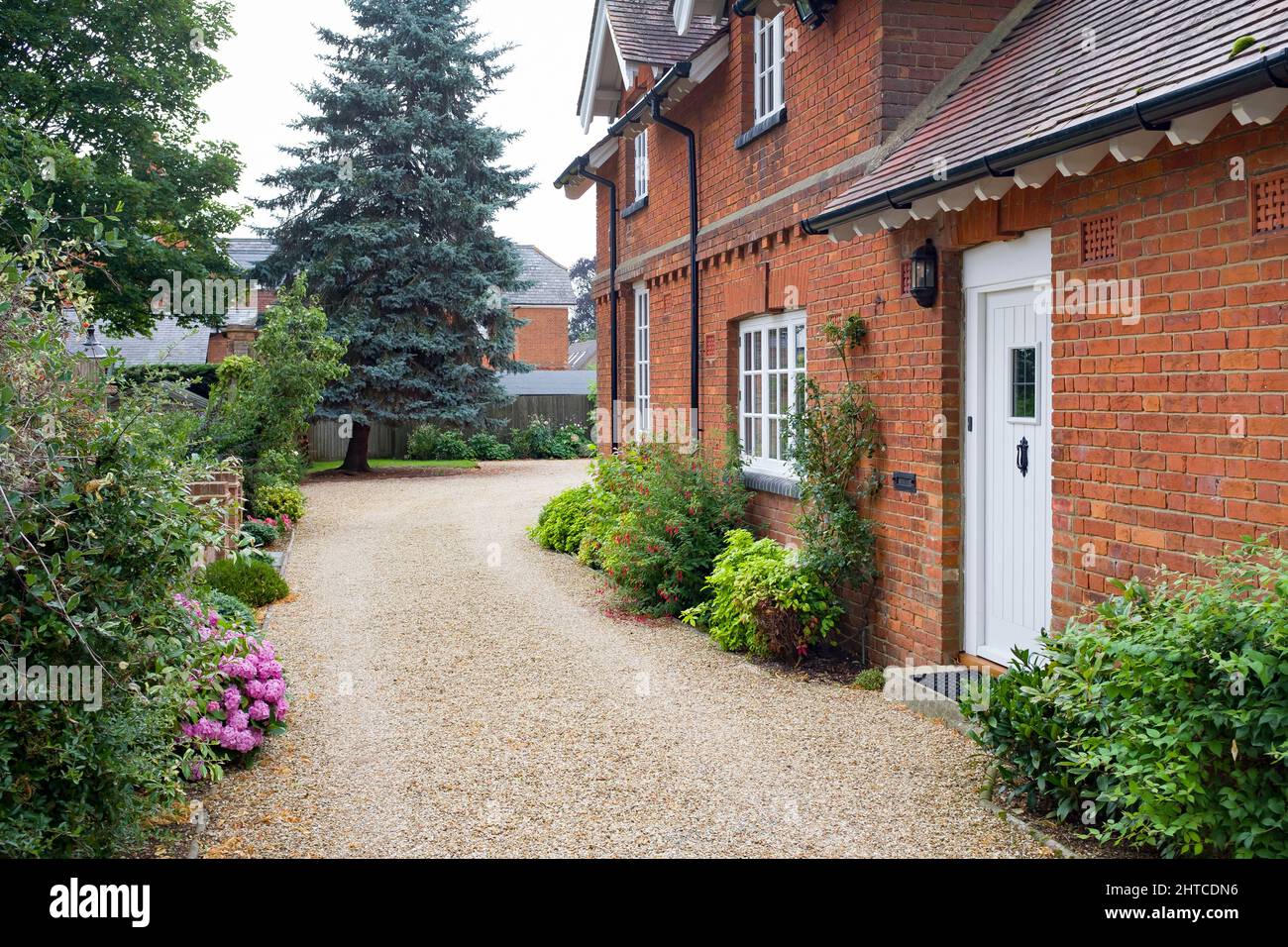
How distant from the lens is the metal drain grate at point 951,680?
702 cm

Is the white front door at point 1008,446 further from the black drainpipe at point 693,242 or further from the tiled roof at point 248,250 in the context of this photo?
the tiled roof at point 248,250

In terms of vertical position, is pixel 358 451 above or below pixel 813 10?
below

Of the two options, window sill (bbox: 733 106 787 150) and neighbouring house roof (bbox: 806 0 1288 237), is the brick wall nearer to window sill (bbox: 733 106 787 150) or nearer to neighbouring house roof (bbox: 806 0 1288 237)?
window sill (bbox: 733 106 787 150)

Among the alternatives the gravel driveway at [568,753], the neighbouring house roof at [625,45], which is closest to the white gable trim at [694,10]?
the neighbouring house roof at [625,45]

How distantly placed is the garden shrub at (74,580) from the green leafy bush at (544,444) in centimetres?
2894

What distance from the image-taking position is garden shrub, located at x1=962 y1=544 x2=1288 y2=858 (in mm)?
4109

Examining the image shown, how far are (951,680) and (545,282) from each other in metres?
46.6

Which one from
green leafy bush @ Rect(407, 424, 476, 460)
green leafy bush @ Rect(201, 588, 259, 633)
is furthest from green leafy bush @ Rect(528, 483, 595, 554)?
green leafy bush @ Rect(407, 424, 476, 460)

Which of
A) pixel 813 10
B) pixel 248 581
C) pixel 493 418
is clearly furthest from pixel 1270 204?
pixel 493 418

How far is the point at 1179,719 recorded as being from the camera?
435 centimetres

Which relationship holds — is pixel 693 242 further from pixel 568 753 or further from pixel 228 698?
pixel 228 698

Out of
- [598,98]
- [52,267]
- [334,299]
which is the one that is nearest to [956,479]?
[52,267]

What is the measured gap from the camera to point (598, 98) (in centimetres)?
1656

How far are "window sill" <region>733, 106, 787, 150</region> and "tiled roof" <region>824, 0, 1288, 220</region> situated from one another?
2166 mm
